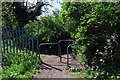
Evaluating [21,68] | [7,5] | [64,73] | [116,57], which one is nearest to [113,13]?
[116,57]

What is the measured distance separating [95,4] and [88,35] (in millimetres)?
893

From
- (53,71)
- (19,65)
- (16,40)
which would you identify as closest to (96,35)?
(53,71)

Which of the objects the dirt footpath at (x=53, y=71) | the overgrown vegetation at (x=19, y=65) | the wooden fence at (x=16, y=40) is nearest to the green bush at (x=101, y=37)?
the dirt footpath at (x=53, y=71)

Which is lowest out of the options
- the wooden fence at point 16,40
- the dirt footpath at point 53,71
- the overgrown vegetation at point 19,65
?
the dirt footpath at point 53,71

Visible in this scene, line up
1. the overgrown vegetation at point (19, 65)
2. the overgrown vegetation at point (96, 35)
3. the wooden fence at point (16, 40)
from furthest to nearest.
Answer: the wooden fence at point (16, 40) < the overgrown vegetation at point (96, 35) < the overgrown vegetation at point (19, 65)

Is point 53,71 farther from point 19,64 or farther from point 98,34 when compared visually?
point 98,34

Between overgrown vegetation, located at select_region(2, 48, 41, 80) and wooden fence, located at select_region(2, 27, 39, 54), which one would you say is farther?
wooden fence, located at select_region(2, 27, 39, 54)

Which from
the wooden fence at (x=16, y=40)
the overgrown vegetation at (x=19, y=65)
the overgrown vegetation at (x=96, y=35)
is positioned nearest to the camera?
the overgrown vegetation at (x=19, y=65)

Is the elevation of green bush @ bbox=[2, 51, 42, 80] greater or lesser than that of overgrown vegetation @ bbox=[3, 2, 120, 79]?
lesser

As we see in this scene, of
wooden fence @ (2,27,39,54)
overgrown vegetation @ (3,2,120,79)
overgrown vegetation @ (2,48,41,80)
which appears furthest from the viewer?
wooden fence @ (2,27,39,54)

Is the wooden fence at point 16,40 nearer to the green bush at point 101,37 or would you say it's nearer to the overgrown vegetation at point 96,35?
the overgrown vegetation at point 96,35

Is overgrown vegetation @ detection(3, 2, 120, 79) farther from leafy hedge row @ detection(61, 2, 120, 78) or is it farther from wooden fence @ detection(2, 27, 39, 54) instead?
wooden fence @ detection(2, 27, 39, 54)

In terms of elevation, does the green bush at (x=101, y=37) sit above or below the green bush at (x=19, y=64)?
above

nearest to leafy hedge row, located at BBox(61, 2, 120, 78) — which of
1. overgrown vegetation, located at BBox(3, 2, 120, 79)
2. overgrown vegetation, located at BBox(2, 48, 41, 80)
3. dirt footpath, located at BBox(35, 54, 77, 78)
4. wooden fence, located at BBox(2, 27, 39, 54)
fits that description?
overgrown vegetation, located at BBox(3, 2, 120, 79)
